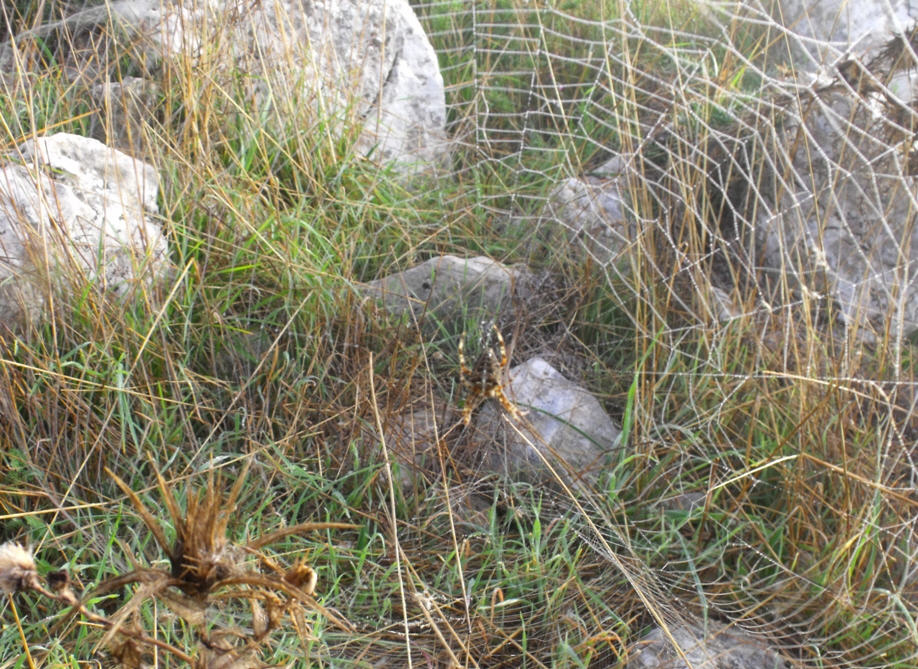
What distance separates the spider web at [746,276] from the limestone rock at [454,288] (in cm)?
18

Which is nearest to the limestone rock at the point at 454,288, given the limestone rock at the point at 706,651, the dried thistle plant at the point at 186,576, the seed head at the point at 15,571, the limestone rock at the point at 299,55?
the limestone rock at the point at 299,55

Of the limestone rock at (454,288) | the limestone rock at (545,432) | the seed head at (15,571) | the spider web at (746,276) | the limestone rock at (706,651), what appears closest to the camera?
the seed head at (15,571)

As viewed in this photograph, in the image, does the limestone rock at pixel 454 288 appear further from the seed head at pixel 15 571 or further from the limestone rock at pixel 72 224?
the seed head at pixel 15 571

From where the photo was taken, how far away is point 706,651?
4.75 ft

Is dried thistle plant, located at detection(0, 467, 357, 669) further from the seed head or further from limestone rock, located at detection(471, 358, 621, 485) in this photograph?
limestone rock, located at detection(471, 358, 621, 485)

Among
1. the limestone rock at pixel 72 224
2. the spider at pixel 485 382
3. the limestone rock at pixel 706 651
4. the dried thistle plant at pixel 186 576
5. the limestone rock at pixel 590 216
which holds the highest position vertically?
the dried thistle plant at pixel 186 576

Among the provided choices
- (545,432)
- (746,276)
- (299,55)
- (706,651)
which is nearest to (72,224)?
(299,55)

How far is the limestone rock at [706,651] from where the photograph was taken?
4.69 ft

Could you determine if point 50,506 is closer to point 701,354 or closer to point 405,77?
point 701,354

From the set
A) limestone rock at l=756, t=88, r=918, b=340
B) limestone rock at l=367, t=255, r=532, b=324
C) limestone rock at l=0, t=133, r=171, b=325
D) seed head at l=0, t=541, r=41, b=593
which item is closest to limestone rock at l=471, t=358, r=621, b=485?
limestone rock at l=367, t=255, r=532, b=324

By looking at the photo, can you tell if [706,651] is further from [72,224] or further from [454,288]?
[72,224]

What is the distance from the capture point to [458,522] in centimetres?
166

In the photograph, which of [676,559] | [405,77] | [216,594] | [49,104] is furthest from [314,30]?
[216,594]

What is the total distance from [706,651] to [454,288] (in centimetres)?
100
